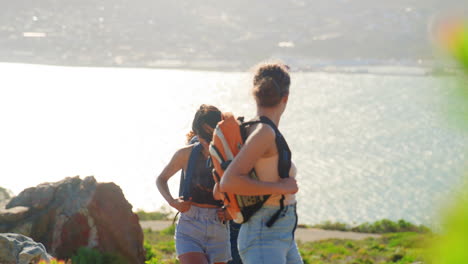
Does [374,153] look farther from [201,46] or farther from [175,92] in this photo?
[201,46]

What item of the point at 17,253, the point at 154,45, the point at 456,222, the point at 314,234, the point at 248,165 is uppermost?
the point at 154,45

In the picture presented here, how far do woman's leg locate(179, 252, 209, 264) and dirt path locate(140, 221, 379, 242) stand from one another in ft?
69.5

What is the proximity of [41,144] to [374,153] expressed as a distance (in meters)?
32.8

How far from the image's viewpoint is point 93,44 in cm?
18150

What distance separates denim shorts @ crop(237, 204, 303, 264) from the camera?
2.63 m

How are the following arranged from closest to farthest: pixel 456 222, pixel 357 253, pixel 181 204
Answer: pixel 456 222, pixel 181 204, pixel 357 253

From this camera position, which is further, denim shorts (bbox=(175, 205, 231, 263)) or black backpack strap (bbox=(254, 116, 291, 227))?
denim shorts (bbox=(175, 205, 231, 263))

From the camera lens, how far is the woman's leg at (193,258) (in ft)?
11.9

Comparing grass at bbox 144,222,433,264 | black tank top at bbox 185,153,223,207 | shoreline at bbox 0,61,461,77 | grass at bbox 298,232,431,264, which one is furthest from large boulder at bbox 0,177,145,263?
shoreline at bbox 0,61,461,77

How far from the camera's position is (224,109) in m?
67.8

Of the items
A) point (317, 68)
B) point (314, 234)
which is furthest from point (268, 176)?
point (317, 68)

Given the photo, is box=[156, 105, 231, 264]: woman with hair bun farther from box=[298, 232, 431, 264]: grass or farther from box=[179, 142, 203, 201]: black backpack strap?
box=[298, 232, 431, 264]: grass

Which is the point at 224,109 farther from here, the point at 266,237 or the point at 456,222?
the point at 456,222

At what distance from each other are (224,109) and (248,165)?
6533 cm
